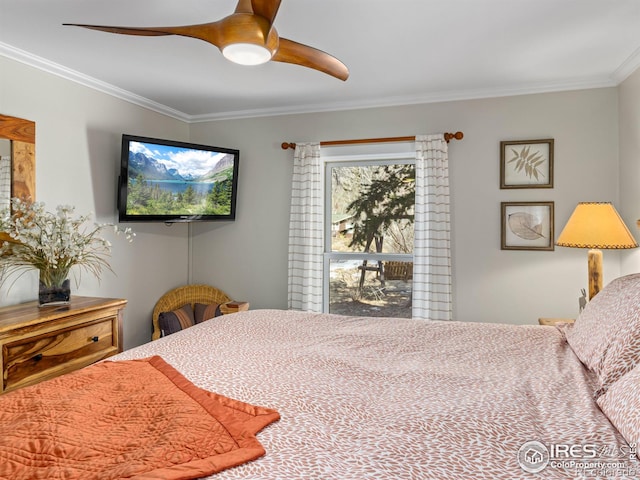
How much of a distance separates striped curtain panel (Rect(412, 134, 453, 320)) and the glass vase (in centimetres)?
267

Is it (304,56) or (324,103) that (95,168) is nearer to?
(324,103)

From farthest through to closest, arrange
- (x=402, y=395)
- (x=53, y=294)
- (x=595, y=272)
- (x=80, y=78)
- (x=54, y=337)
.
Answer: (x=80, y=78) → (x=595, y=272) → (x=53, y=294) → (x=54, y=337) → (x=402, y=395)

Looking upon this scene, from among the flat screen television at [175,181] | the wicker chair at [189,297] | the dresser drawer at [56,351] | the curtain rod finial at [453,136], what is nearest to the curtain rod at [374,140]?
the curtain rod finial at [453,136]

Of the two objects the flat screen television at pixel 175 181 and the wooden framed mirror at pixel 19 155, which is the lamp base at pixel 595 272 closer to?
Result: the flat screen television at pixel 175 181

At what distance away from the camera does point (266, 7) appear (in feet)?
5.17

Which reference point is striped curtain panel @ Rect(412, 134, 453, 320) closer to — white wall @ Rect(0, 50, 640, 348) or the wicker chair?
white wall @ Rect(0, 50, 640, 348)

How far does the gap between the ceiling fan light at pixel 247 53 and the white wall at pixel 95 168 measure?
6.20ft

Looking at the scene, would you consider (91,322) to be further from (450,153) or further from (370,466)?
(450,153)

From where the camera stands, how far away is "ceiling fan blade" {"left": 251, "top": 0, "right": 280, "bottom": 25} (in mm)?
1554

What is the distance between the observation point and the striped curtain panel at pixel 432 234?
3.63 meters

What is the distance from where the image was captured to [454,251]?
145 inches

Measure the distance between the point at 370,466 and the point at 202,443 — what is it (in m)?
0.41

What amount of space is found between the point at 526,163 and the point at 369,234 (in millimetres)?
1477

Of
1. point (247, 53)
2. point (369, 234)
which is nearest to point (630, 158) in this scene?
point (369, 234)
